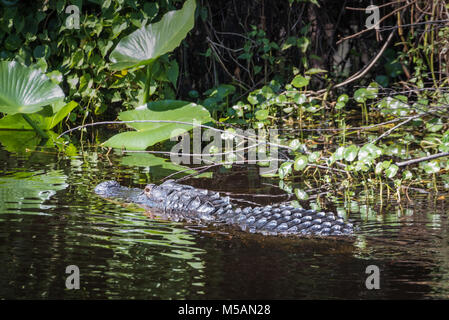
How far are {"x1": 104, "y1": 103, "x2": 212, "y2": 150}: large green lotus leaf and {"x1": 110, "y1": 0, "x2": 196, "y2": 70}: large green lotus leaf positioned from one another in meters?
0.42

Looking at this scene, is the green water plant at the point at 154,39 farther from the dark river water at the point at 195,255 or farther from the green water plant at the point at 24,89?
the dark river water at the point at 195,255

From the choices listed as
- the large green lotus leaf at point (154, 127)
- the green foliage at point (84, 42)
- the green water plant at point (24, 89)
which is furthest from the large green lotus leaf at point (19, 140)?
the large green lotus leaf at point (154, 127)

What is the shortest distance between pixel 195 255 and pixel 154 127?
2447 millimetres

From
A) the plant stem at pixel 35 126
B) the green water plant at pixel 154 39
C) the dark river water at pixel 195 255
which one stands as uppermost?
the green water plant at pixel 154 39

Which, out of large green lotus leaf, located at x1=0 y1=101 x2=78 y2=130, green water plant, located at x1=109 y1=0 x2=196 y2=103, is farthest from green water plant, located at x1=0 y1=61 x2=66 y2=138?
green water plant, located at x1=109 y1=0 x2=196 y2=103

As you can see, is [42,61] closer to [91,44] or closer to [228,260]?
[91,44]

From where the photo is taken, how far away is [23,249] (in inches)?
109

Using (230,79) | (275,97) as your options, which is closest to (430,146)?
(275,97)

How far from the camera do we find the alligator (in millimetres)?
3018

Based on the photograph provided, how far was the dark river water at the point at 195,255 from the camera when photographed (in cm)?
233

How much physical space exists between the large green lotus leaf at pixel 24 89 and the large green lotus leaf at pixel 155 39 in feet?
1.83

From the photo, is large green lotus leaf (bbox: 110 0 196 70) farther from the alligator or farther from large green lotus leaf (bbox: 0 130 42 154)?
the alligator

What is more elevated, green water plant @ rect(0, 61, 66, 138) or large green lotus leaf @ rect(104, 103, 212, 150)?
green water plant @ rect(0, 61, 66, 138)

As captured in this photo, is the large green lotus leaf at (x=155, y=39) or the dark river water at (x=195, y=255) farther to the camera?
the large green lotus leaf at (x=155, y=39)
